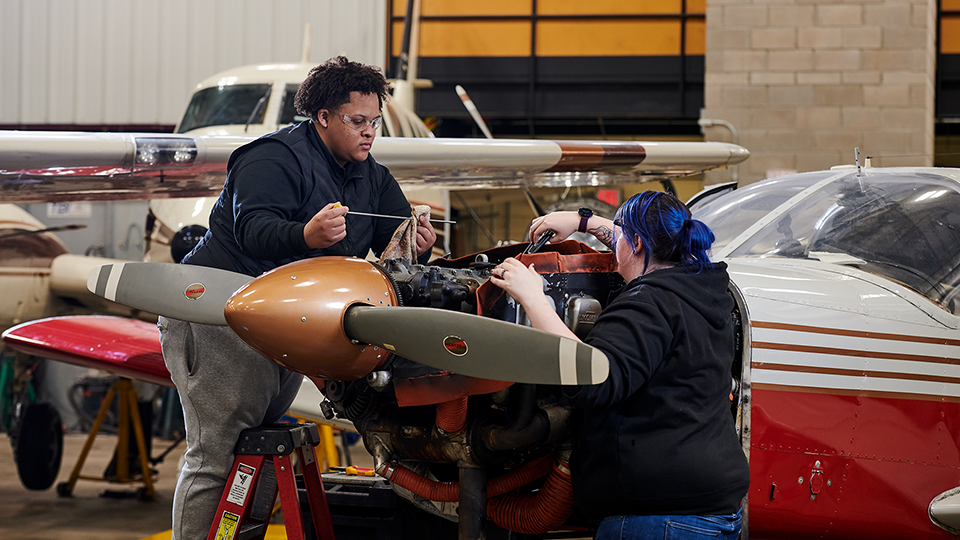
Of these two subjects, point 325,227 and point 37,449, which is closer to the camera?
point 325,227

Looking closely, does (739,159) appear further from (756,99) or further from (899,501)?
(899,501)

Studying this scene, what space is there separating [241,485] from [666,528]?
1.12 m

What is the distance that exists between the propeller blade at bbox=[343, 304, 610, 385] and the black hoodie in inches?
6.8

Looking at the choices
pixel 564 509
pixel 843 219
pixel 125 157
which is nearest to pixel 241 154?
pixel 564 509

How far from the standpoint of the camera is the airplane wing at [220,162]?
12.5 ft

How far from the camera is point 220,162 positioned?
421 centimetres

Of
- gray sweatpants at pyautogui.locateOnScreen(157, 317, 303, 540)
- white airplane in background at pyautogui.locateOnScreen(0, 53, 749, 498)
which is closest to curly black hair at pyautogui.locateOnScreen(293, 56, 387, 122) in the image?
gray sweatpants at pyautogui.locateOnScreen(157, 317, 303, 540)

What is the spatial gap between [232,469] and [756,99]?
8.53m

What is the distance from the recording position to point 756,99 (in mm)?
9609

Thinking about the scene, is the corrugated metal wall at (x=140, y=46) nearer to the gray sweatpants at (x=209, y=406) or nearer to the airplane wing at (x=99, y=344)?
the airplane wing at (x=99, y=344)

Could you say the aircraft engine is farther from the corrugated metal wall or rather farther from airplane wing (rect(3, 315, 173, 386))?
the corrugated metal wall

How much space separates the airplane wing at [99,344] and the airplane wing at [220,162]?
70 cm

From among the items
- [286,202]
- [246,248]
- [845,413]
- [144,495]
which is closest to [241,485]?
[246,248]

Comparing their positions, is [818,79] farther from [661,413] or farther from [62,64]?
[62,64]
